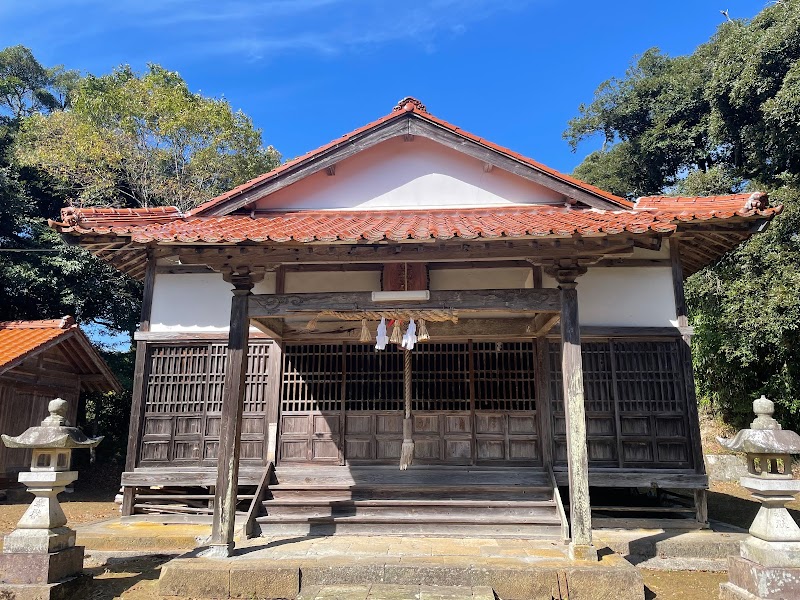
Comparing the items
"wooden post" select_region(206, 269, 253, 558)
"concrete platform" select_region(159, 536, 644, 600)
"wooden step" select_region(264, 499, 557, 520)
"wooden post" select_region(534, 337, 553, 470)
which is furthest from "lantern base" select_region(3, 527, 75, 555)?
"wooden post" select_region(534, 337, 553, 470)

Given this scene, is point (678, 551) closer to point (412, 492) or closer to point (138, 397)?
point (412, 492)

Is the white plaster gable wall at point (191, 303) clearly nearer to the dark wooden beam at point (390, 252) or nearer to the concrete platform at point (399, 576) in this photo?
the dark wooden beam at point (390, 252)

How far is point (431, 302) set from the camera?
254 inches

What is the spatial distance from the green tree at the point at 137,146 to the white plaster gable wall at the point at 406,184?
515 inches

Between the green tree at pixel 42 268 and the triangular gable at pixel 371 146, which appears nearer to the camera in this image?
the triangular gable at pixel 371 146

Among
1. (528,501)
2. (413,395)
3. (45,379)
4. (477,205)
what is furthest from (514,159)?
(45,379)

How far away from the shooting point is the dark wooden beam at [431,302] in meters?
6.41

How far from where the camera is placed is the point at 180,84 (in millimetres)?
21828

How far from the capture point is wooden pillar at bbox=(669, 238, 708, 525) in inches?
303

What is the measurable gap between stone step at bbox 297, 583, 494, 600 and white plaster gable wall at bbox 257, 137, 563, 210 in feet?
18.7

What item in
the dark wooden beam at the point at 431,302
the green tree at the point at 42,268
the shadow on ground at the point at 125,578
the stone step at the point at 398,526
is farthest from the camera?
the green tree at the point at 42,268

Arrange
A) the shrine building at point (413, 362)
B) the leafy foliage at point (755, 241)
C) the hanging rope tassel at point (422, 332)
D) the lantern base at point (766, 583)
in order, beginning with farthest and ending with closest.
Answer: the leafy foliage at point (755, 241)
the shrine building at point (413, 362)
the hanging rope tassel at point (422, 332)
the lantern base at point (766, 583)

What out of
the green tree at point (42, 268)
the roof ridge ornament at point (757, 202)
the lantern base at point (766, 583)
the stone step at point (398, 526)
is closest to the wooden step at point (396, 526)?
the stone step at point (398, 526)

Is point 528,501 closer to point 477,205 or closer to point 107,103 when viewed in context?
point 477,205
